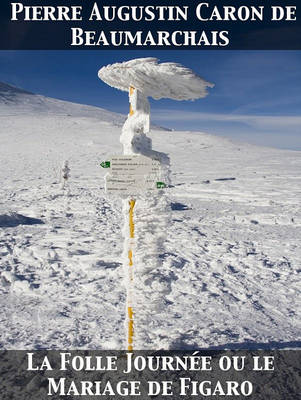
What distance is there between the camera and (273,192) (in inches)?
587

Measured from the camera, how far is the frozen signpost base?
10.7ft

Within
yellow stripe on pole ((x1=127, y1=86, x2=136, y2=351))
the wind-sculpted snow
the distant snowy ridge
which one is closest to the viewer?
the wind-sculpted snow

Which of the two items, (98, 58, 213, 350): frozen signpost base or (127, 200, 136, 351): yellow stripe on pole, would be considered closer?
(98, 58, 213, 350): frozen signpost base

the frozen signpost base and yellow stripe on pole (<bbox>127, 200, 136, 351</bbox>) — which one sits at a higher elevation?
the frozen signpost base

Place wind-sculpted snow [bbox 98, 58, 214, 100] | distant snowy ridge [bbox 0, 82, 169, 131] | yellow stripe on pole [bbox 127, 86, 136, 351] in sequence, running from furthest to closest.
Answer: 1. distant snowy ridge [bbox 0, 82, 169, 131]
2. yellow stripe on pole [bbox 127, 86, 136, 351]
3. wind-sculpted snow [bbox 98, 58, 214, 100]

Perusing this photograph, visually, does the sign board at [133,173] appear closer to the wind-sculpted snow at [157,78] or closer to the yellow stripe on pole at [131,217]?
the yellow stripe on pole at [131,217]

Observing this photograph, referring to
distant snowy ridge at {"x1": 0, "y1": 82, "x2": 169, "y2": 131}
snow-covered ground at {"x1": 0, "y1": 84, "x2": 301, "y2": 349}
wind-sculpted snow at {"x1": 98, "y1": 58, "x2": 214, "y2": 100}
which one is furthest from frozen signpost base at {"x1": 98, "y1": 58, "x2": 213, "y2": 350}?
distant snowy ridge at {"x1": 0, "y1": 82, "x2": 169, "y2": 131}

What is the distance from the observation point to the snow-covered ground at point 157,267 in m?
4.32

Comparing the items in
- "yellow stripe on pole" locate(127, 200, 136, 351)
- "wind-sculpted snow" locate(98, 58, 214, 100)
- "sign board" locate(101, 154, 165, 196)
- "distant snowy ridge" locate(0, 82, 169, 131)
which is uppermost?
"distant snowy ridge" locate(0, 82, 169, 131)

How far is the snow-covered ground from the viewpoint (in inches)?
170

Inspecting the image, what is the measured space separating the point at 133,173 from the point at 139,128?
1.50 feet

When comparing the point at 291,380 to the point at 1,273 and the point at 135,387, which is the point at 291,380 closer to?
Answer: the point at 135,387

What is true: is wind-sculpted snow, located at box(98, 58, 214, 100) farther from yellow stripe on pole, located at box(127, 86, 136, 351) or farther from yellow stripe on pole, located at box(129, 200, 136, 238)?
yellow stripe on pole, located at box(129, 200, 136, 238)

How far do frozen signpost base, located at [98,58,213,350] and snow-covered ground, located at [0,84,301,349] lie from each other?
0.24 meters
